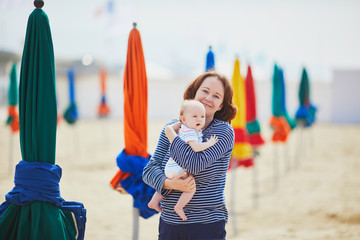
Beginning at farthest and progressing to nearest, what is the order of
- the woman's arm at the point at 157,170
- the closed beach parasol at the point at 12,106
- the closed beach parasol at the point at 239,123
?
the closed beach parasol at the point at 12,106, the closed beach parasol at the point at 239,123, the woman's arm at the point at 157,170

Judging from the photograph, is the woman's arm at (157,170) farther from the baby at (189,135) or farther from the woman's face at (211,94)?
the woman's face at (211,94)

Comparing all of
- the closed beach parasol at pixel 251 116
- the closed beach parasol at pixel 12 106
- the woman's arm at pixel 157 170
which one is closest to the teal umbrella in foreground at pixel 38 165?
the woman's arm at pixel 157 170

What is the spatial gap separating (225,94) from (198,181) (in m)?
0.55

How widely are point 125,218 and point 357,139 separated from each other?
11.5m

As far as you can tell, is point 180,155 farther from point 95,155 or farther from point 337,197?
point 95,155

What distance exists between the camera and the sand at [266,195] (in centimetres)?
461

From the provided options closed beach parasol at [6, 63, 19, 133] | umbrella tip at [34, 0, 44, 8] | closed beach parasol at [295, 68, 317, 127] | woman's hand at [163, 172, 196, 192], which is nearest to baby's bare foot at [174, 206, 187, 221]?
Answer: woman's hand at [163, 172, 196, 192]

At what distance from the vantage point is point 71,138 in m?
14.0

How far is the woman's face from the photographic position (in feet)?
6.54

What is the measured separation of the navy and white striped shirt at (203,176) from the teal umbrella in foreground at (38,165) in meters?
0.53

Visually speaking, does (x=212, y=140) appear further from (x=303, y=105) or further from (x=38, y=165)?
(x=303, y=105)

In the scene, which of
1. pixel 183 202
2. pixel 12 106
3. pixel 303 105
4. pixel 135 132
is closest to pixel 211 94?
pixel 183 202

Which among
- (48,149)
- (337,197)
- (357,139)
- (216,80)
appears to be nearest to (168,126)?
(216,80)

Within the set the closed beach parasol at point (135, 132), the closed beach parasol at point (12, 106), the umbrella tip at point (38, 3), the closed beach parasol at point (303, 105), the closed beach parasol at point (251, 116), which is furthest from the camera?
the closed beach parasol at point (303, 105)
